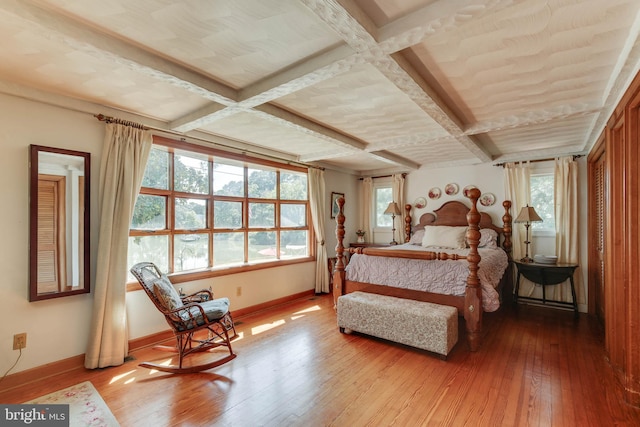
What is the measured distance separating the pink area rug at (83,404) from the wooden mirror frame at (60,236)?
757 mm

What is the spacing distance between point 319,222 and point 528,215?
3084 millimetres

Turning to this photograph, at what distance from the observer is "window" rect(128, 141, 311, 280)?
10.4 ft

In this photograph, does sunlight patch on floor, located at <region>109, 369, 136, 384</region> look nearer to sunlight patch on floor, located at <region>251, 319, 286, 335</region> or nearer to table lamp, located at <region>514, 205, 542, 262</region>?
sunlight patch on floor, located at <region>251, 319, 286, 335</region>

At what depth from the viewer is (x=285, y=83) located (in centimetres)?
198

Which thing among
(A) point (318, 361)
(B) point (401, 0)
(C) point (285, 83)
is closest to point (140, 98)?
A: (C) point (285, 83)

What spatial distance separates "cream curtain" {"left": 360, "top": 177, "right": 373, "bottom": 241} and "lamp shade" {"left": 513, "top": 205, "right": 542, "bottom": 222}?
2597 mm

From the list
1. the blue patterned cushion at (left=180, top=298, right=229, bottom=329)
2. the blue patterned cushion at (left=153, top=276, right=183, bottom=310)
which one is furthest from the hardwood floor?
the blue patterned cushion at (left=153, top=276, right=183, bottom=310)

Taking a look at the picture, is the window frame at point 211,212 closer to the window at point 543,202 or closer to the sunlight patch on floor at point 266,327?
the sunlight patch on floor at point 266,327

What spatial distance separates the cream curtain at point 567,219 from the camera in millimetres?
3959

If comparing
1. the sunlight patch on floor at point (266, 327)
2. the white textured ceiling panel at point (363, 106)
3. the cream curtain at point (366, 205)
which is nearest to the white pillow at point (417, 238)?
the cream curtain at point (366, 205)

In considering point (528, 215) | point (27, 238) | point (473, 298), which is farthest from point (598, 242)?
point (27, 238)

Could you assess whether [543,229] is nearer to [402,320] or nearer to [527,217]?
[527,217]

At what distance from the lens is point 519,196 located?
4371 mm

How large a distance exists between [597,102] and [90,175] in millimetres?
4531
